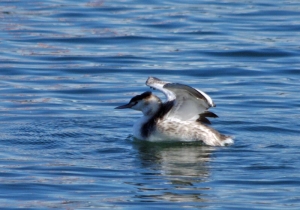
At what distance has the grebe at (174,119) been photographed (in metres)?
11.9

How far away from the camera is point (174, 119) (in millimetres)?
12430

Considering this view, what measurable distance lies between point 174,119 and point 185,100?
0.55 m

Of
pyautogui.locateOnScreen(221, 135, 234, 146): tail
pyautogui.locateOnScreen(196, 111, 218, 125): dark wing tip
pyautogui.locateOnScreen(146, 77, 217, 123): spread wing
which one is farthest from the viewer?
pyautogui.locateOnScreen(196, 111, 218, 125): dark wing tip

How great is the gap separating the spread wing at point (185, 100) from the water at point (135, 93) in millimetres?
469

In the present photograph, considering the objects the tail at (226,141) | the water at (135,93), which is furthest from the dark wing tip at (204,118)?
the tail at (226,141)

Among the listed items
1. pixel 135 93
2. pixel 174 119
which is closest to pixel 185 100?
pixel 174 119

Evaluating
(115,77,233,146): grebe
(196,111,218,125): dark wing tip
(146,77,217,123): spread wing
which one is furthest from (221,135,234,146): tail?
(196,111,218,125): dark wing tip

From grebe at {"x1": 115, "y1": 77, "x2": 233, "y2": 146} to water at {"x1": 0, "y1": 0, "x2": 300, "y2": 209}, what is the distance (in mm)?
159

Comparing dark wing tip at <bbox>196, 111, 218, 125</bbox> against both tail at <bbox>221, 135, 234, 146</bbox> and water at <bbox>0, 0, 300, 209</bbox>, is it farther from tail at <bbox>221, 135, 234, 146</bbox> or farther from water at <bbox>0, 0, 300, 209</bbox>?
tail at <bbox>221, 135, 234, 146</bbox>

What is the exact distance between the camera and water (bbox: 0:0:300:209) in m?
9.76

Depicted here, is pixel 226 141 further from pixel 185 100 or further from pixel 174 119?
pixel 174 119

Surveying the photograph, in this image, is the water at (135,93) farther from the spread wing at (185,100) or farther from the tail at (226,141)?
the spread wing at (185,100)

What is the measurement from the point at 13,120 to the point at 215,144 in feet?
A: 9.72

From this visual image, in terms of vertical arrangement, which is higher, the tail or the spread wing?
the spread wing
